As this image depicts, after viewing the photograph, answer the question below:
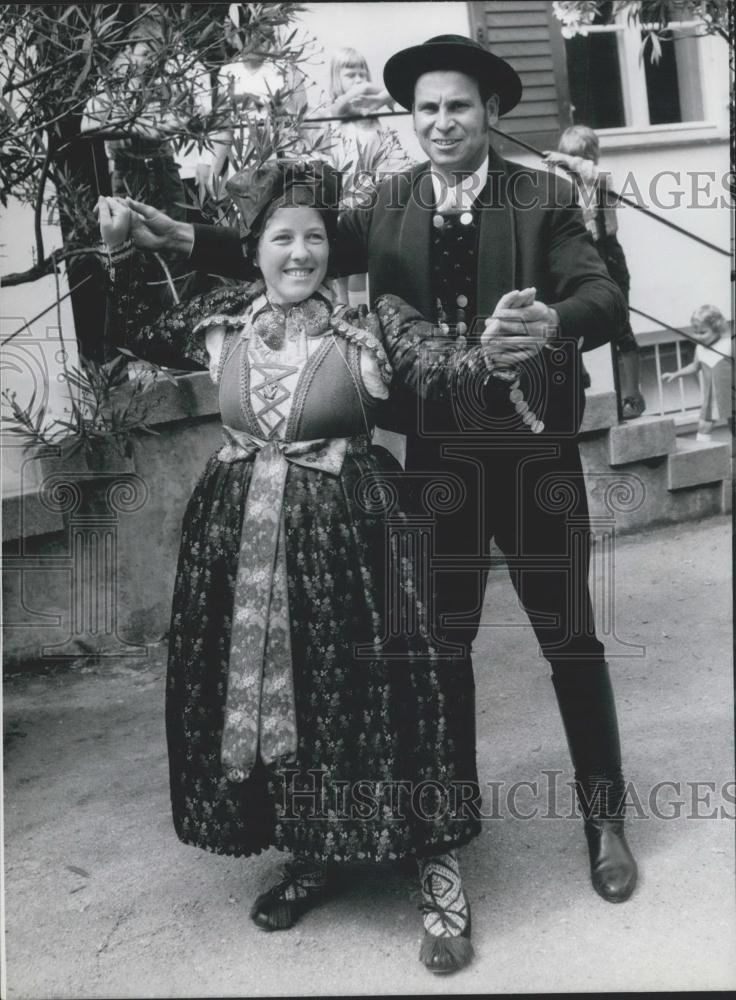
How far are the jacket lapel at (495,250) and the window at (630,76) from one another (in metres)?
0.75

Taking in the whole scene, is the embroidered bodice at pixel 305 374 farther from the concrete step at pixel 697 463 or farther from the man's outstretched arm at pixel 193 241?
the concrete step at pixel 697 463

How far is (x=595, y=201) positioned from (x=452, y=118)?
0.50 m

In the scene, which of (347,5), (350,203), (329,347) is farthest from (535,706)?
(347,5)

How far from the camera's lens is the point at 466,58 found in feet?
7.93

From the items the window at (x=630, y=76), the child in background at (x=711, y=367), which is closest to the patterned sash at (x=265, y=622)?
the child in background at (x=711, y=367)

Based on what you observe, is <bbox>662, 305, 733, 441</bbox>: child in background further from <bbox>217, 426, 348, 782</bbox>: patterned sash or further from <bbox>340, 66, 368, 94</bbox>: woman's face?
<bbox>217, 426, 348, 782</bbox>: patterned sash

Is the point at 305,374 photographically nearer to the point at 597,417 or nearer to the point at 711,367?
the point at 597,417

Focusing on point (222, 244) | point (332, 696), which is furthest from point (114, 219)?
point (332, 696)

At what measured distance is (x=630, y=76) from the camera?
325 cm

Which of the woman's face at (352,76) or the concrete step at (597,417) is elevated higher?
the woman's face at (352,76)

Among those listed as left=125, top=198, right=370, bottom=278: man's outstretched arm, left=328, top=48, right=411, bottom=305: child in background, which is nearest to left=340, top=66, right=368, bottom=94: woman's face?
left=328, top=48, right=411, bottom=305: child in background

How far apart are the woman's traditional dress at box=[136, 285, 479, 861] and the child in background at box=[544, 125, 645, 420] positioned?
0.70 meters

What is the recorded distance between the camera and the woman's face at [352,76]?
275 cm

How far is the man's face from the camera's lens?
2.43 m
